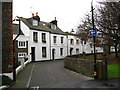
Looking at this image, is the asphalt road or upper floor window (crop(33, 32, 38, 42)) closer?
the asphalt road

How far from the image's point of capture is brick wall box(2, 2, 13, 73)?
10.6 m

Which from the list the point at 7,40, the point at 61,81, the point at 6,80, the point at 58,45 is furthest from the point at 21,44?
the point at 61,81

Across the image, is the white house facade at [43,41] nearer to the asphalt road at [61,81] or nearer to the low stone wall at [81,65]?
the low stone wall at [81,65]

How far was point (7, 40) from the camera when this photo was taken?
35.5ft

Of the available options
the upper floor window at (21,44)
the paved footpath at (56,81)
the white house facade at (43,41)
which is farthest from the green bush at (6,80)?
the white house facade at (43,41)

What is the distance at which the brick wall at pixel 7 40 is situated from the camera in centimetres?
1065

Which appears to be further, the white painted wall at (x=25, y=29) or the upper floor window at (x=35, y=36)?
the upper floor window at (x=35, y=36)

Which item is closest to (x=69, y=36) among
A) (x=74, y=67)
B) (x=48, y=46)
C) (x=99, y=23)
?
(x=48, y=46)

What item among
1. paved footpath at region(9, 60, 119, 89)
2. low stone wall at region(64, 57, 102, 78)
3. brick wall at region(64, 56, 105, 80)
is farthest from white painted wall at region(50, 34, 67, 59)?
paved footpath at region(9, 60, 119, 89)

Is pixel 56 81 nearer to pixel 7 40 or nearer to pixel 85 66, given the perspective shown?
pixel 85 66

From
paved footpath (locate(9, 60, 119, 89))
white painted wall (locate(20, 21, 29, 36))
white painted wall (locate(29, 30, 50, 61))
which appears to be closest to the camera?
paved footpath (locate(9, 60, 119, 89))

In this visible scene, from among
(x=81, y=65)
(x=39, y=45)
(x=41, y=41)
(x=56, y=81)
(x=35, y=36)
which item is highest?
(x=35, y=36)

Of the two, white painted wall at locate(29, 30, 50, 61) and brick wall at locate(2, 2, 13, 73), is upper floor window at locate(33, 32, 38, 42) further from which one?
brick wall at locate(2, 2, 13, 73)

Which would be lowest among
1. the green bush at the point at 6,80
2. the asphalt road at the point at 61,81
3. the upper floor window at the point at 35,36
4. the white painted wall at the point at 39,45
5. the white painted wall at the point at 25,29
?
the asphalt road at the point at 61,81
